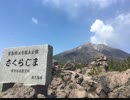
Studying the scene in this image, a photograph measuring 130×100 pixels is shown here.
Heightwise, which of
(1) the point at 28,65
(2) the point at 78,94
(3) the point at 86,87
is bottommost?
(2) the point at 78,94

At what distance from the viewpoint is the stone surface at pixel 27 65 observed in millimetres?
12898

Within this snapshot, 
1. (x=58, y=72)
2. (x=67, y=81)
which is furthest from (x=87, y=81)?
(x=58, y=72)

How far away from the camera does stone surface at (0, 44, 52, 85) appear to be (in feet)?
Answer: 42.3

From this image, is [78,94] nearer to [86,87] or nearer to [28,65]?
[86,87]

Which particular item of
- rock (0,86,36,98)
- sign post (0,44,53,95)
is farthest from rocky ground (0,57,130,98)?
sign post (0,44,53,95)

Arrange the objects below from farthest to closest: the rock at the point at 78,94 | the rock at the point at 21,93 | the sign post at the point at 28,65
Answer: the rock at the point at 78,94 → the sign post at the point at 28,65 → the rock at the point at 21,93

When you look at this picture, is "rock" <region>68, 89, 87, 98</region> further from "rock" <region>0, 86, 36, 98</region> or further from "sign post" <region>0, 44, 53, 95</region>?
"rock" <region>0, 86, 36, 98</region>

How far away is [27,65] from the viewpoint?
44.5 ft

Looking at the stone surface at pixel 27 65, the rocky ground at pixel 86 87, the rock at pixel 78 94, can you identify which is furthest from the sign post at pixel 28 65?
the rock at pixel 78 94

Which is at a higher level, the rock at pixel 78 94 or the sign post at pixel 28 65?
the sign post at pixel 28 65

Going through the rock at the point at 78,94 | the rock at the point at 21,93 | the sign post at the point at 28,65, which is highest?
the sign post at the point at 28,65

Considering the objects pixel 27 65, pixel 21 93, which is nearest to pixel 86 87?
pixel 27 65

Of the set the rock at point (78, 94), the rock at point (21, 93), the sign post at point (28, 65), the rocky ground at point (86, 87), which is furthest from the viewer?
the rocky ground at point (86, 87)

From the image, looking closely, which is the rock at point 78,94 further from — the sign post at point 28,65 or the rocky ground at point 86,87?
the sign post at point 28,65
